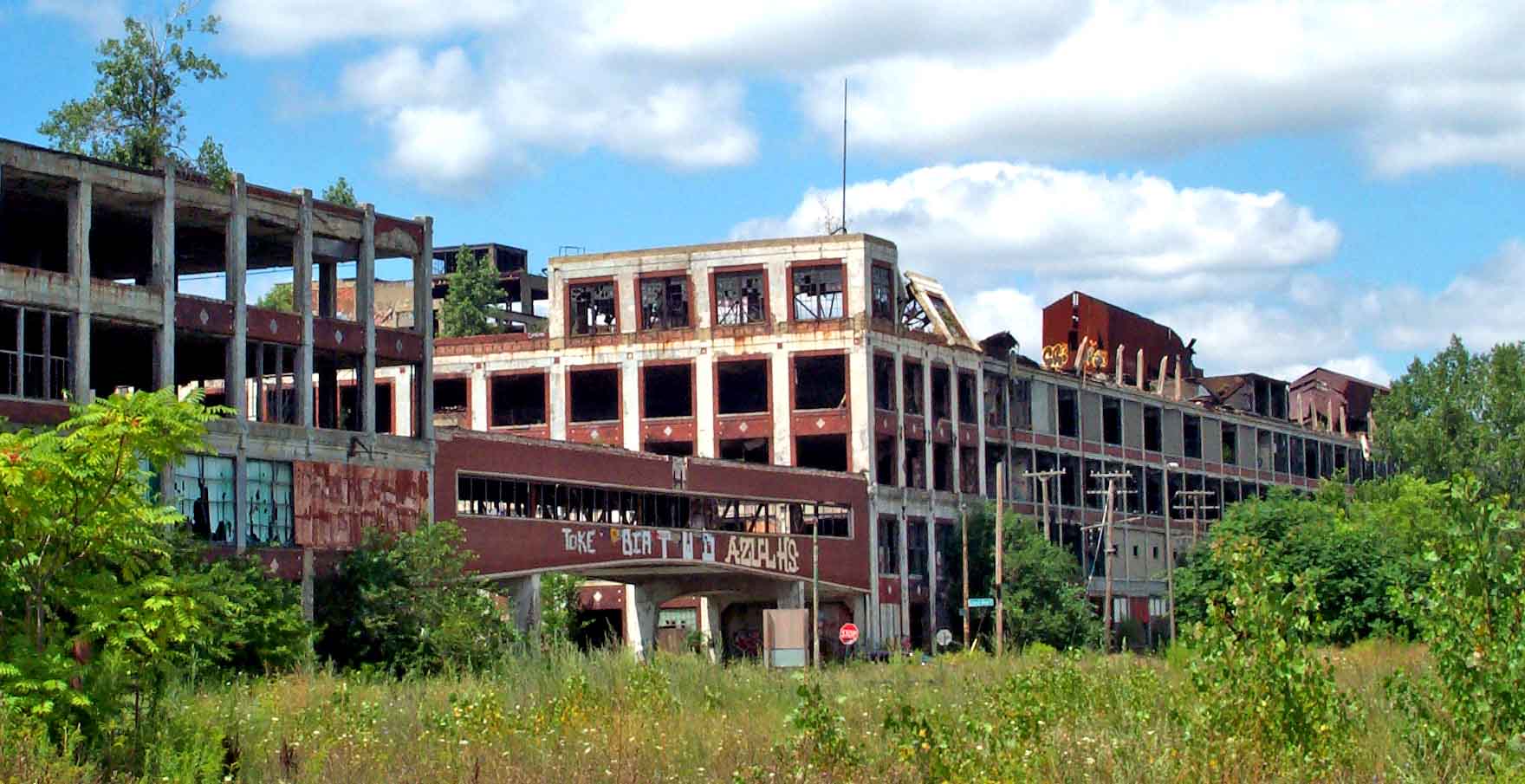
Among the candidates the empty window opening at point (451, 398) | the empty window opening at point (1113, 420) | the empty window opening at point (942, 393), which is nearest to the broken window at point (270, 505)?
the empty window opening at point (451, 398)

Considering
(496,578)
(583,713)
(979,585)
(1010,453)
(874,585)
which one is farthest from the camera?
(1010,453)

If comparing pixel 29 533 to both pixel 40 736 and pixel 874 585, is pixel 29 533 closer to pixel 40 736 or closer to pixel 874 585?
pixel 40 736

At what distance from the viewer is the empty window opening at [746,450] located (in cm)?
6931

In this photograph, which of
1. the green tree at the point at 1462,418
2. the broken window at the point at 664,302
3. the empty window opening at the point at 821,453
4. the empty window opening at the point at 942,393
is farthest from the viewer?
the green tree at the point at 1462,418

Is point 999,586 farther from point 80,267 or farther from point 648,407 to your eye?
point 80,267

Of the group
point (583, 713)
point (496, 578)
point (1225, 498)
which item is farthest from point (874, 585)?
point (583, 713)

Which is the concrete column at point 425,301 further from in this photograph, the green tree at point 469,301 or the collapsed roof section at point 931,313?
the green tree at point 469,301

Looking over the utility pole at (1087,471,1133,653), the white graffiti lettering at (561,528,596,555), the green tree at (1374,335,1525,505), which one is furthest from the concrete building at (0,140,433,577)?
the green tree at (1374,335,1525,505)

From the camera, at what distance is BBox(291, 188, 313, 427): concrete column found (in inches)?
1770

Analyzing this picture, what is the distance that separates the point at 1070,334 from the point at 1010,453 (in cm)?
1343

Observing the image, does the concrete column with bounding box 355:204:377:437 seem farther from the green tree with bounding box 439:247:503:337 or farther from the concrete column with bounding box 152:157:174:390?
the green tree with bounding box 439:247:503:337

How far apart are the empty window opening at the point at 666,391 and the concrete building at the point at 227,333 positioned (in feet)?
69.8

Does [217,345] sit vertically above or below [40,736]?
above

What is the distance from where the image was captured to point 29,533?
68.8 ft
